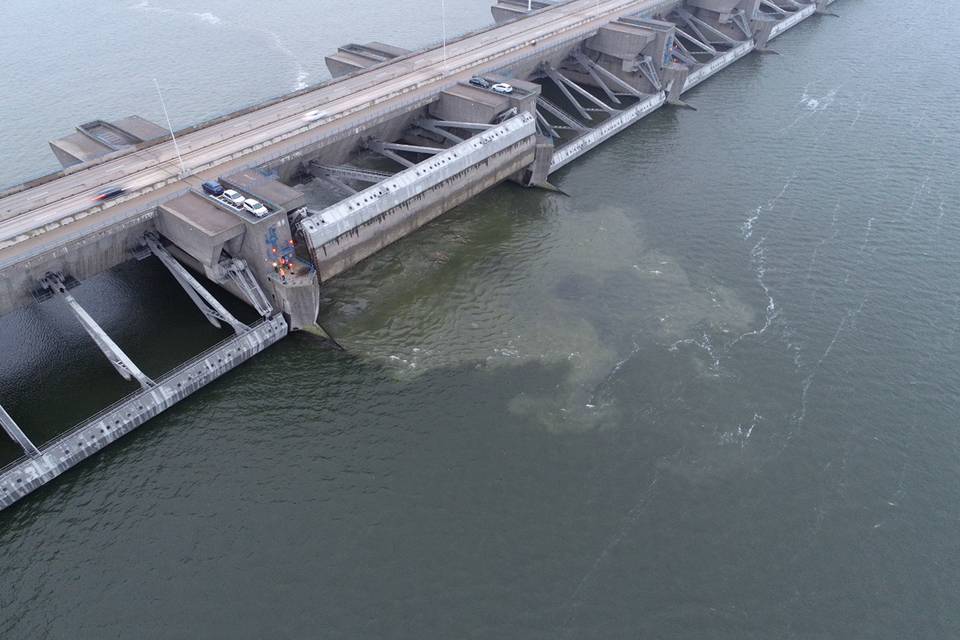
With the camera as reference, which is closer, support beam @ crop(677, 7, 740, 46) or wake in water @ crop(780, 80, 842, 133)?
wake in water @ crop(780, 80, 842, 133)

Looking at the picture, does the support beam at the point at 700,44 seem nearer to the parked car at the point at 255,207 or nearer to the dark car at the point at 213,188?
the parked car at the point at 255,207

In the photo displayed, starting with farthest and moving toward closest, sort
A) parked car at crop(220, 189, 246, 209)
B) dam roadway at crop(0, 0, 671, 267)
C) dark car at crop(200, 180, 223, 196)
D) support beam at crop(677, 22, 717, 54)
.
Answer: support beam at crop(677, 22, 717, 54)
dark car at crop(200, 180, 223, 196)
parked car at crop(220, 189, 246, 209)
dam roadway at crop(0, 0, 671, 267)

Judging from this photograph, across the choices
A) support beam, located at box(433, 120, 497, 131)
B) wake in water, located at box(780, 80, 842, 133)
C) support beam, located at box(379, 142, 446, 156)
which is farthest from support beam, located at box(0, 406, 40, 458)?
wake in water, located at box(780, 80, 842, 133)

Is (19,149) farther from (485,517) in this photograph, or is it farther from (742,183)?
(742,183)

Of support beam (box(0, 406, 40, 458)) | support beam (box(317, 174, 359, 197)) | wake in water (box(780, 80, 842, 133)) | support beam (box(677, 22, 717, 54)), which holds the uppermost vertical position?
support beam (box(317, 174, 359, 197))

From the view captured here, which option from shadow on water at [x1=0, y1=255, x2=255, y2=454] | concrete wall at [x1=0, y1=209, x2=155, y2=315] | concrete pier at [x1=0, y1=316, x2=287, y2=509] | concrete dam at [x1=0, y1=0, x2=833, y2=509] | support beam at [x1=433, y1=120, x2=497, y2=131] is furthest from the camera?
support beam at [x1=433, y1=120, x2=497, y2=131]

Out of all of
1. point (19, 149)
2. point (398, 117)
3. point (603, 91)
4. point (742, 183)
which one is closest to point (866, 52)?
point (603, 91)

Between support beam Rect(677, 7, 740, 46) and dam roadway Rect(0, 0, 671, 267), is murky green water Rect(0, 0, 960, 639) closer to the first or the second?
dam roadway Rect(0, 0, 671, 267)

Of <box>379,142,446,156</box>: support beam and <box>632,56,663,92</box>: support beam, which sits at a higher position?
<box>379,142,446,156</box>: support beam
